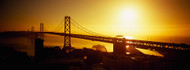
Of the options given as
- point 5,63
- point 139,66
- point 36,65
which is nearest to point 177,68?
point 139,66

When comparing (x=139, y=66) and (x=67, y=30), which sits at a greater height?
(x=67, y=30)

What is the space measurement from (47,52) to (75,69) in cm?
622

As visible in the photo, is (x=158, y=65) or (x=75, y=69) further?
(x=158, y=65)

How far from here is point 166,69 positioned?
608 centimetres

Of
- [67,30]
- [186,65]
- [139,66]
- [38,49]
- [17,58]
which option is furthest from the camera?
[67,30]

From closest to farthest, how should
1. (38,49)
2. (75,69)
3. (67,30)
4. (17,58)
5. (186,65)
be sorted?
(75,69) < (186,65) < (17,58) < (38,49) < (67,30)

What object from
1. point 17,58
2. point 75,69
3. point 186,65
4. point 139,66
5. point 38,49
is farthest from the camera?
point 38,49

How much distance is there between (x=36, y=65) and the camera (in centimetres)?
625

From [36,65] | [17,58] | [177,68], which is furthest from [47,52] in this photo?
[177,68]

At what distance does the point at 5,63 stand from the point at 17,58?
90 cm

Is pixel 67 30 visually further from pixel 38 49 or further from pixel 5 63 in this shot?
pixel 5 63

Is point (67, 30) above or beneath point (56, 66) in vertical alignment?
above

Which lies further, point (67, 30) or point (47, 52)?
point (67, 30)

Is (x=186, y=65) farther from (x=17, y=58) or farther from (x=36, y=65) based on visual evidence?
(x=17, y=58)
